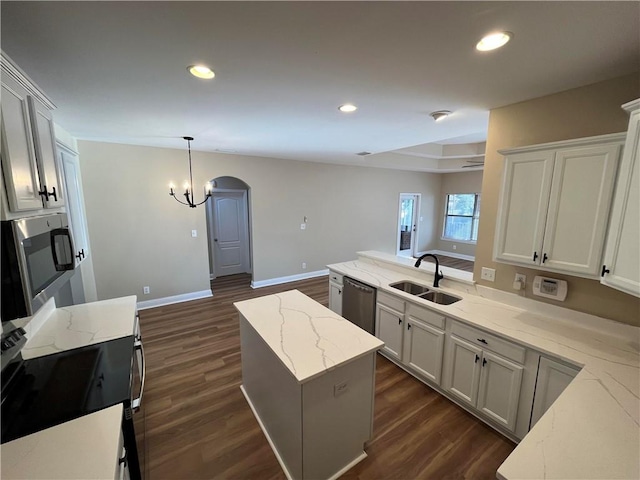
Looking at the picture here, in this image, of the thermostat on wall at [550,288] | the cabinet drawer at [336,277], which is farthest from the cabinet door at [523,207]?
the cabinet drawer at [336,277]

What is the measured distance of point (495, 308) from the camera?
90.3 inches

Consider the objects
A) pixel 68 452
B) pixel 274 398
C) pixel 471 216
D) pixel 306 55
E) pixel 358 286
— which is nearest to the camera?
pixel 68 452

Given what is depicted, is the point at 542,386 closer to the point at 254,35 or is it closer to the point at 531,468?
the point at 531,468

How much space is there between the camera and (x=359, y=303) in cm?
324

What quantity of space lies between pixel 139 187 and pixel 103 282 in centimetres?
→ 156

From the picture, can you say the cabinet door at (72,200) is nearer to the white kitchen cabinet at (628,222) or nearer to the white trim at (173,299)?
the white trim at (173,299)

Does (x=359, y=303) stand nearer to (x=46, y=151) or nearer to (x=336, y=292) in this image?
(x=336, y=292)

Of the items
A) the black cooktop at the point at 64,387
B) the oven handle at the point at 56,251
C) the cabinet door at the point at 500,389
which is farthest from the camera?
the cabinet door at the point at 500,389

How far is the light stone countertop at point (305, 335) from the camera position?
150 centimetres

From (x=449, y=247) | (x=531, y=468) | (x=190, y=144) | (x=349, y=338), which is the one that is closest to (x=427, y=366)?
(x=349, y=338)

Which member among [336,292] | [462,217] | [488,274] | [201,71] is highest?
[201,71]

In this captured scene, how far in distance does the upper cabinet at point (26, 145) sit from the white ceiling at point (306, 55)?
0.24 meters

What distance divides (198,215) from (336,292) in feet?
9.35

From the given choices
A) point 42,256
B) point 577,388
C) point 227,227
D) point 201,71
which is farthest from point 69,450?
point 227,227
